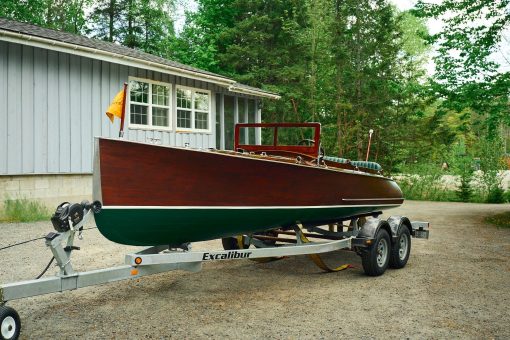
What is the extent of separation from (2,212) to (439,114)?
10723 millimetres

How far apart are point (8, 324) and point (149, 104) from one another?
10.7m

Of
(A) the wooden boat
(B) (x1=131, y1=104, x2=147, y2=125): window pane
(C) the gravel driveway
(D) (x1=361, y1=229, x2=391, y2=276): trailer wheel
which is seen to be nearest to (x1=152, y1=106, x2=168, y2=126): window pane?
(B) (x1=131, y1=104, x2=147, y2=125): window pane

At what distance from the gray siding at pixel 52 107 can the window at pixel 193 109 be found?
179 cm

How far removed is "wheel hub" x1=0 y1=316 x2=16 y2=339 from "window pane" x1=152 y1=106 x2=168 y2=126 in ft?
35.3

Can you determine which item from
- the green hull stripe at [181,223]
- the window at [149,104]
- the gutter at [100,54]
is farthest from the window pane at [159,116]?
the green hull stripe at [181,223]

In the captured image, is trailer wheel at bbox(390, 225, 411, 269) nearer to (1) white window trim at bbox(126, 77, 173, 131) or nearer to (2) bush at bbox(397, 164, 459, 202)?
(1) white window trim at bbox(126, 77, 173, 131)

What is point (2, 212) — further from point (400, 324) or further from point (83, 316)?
point (400, 324)

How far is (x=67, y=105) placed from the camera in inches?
472

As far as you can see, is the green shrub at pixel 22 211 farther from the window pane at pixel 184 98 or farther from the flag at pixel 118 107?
the flag at pixel 118 107

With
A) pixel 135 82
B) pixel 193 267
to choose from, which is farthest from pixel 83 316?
pixel 135 82

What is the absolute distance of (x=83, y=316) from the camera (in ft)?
15.3

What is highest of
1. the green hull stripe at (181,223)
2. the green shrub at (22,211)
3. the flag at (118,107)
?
the flag at (118,107)

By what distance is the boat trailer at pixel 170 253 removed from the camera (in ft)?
12.5

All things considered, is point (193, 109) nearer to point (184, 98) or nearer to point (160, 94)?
point (184, 98)
